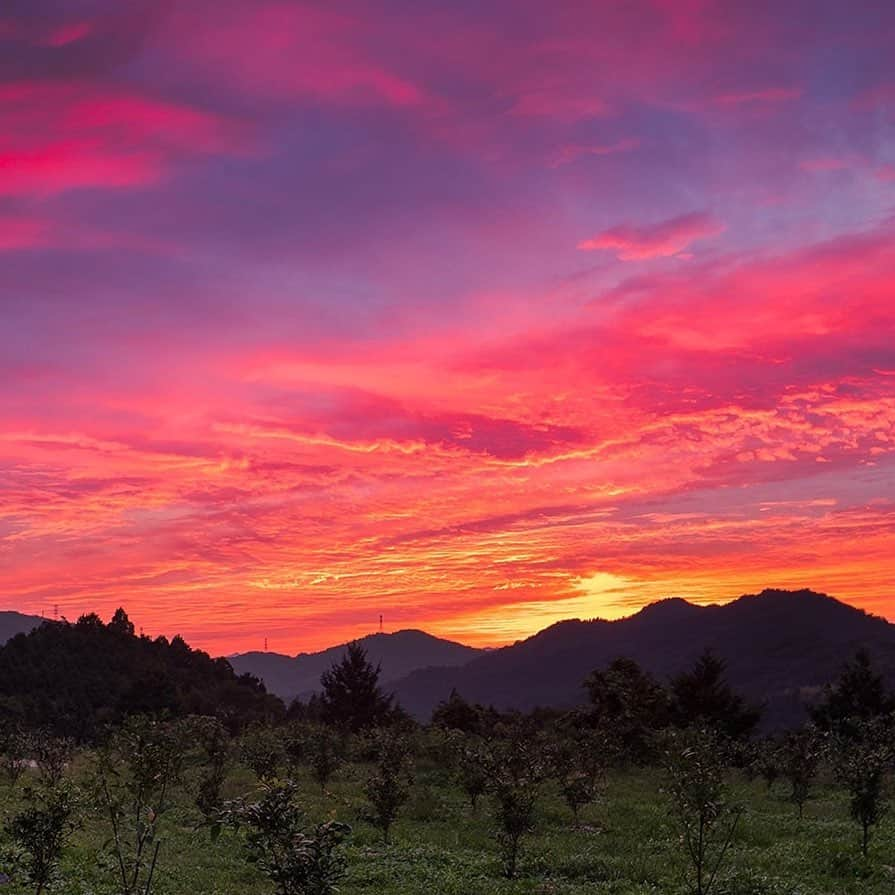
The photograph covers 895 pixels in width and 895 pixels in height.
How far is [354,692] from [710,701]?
45.4 m

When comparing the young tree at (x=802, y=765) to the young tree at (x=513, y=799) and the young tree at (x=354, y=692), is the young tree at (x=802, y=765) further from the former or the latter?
the young tree at (x=354, y=692)

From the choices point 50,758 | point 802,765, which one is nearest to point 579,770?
point 802,765

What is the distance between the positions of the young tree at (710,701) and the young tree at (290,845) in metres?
65.7

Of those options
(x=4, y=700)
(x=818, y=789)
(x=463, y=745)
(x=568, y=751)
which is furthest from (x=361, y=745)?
(x=4, y=700)

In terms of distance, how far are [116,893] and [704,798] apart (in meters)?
15.5

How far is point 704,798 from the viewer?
818 inches

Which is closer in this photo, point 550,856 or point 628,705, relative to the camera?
point 550,856

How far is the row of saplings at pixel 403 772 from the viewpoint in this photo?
568 inches

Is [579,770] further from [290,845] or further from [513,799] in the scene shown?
[290,845]

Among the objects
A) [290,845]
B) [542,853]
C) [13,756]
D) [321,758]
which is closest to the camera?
[290,845]

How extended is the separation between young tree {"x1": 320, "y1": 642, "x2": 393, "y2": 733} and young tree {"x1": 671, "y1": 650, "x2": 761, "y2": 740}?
3878cm

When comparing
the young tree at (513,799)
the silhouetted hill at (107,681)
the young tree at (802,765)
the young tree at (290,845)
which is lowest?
the silhouetted hill at (107,681)

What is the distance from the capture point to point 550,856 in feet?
96.9

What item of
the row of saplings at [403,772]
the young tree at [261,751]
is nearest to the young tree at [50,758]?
the row of saplings at [403,772]
